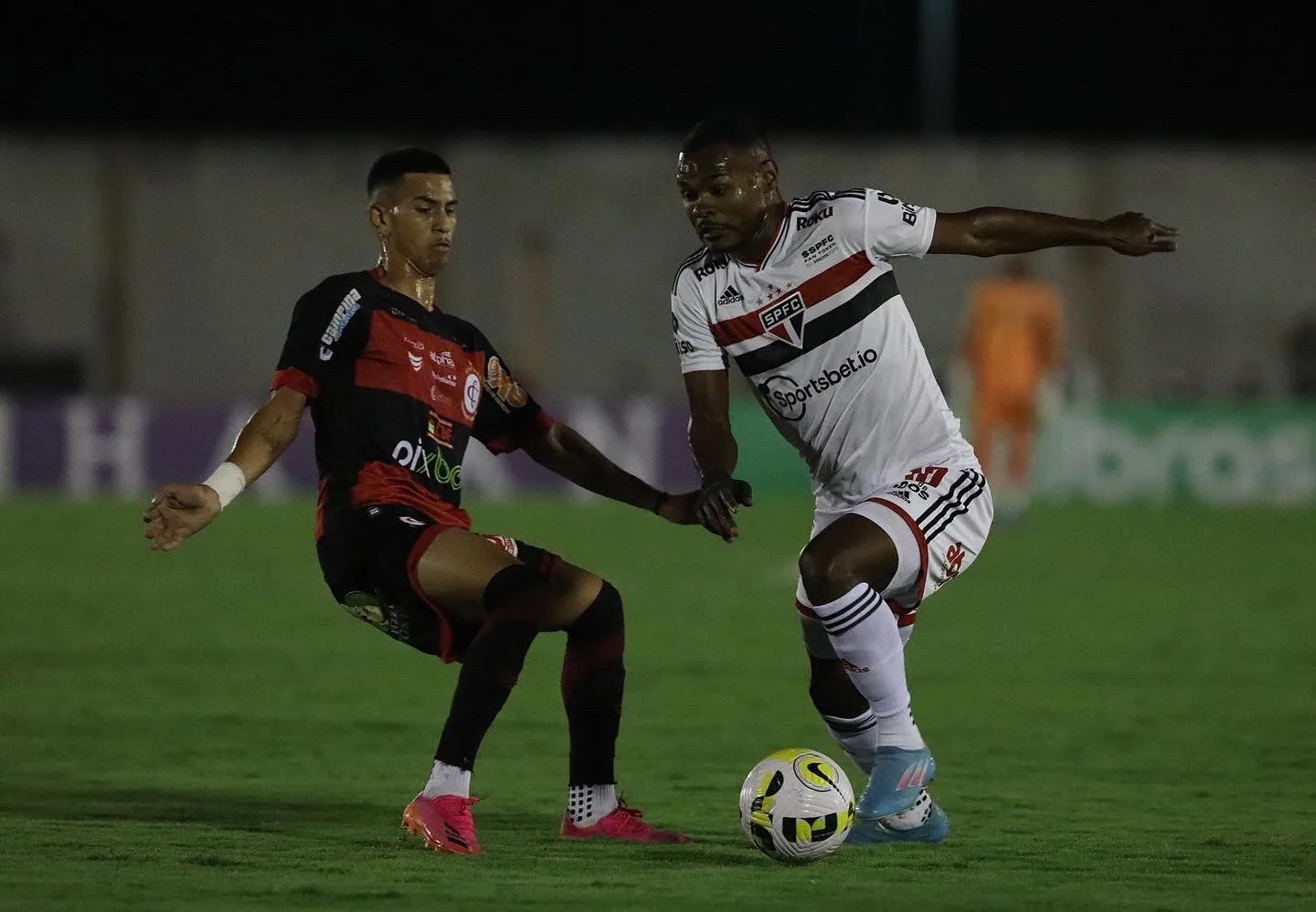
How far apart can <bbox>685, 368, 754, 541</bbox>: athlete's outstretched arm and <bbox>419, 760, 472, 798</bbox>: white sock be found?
3.25 ft

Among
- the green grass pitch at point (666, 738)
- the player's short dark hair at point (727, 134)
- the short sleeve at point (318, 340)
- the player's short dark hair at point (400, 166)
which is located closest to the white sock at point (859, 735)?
the green grass pitch at point (666, 738)

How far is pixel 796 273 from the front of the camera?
650 cm

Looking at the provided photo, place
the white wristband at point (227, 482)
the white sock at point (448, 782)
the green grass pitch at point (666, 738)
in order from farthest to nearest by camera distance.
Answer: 1. the white sock at point (448, 782)
2. the white wristband at point (227, 482)
3. the green grass pitch at point (666, 738)

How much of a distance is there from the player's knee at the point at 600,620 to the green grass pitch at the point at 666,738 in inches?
23.9

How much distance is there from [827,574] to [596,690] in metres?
0.78

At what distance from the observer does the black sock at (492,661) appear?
5988 millimetres

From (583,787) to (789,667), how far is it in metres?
4.36

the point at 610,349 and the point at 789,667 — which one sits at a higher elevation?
the point at 610,349

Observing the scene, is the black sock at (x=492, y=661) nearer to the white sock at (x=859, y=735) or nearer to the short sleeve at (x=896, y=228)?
the white sock at (x=859, y=735)

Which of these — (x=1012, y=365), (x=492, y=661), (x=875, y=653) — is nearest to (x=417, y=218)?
(x=492, y=661)

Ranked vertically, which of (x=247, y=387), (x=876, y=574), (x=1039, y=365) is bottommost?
(x=876, y=574)

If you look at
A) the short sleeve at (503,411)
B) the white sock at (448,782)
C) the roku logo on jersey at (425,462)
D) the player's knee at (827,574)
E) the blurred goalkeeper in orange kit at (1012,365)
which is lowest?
the white sock at (448,782)

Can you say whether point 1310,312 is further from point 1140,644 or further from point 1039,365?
point 1140,644

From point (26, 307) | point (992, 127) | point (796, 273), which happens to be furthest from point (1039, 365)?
point (992, 127)
